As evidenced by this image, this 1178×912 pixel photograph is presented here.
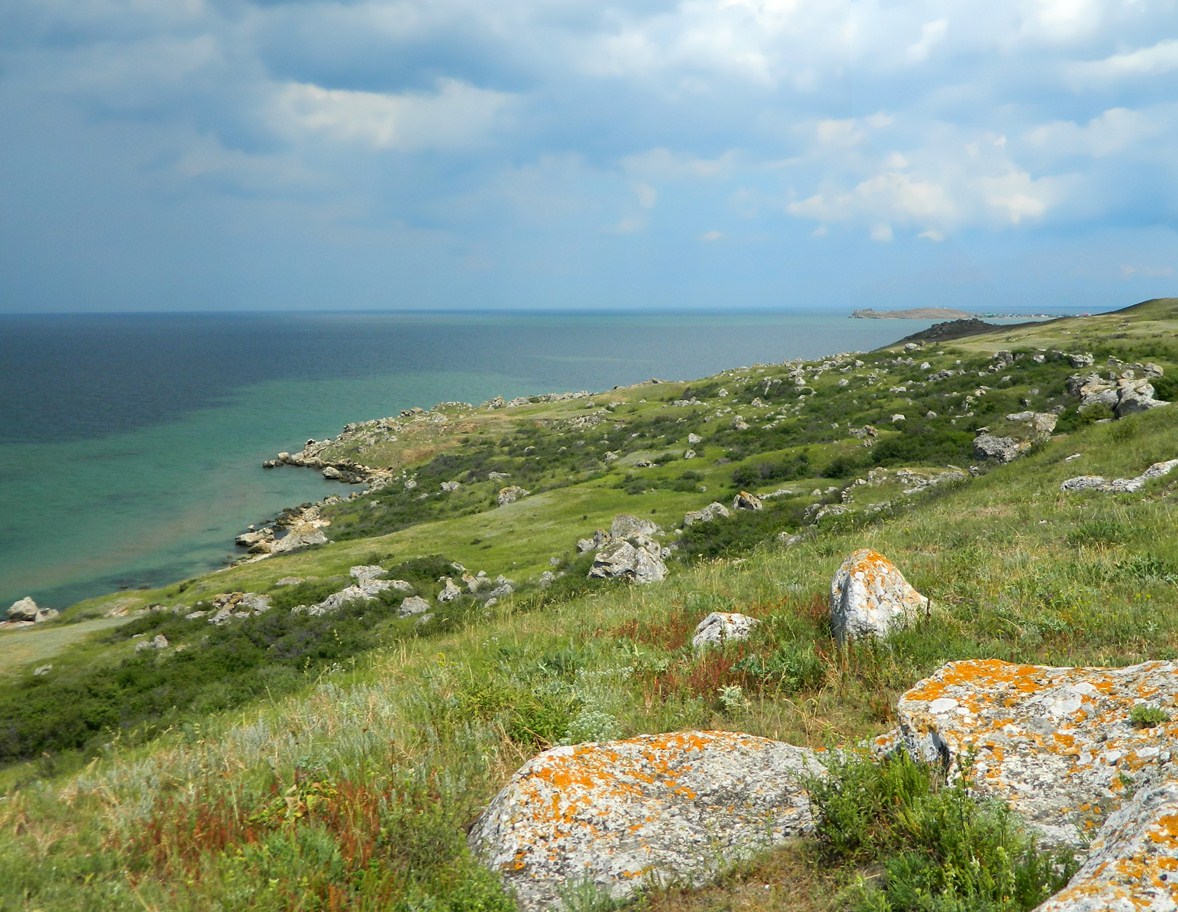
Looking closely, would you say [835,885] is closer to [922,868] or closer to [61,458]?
[922,868]

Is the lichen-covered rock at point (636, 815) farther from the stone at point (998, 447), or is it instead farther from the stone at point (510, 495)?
the stone at point (510, 495)

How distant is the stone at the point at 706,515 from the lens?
123 feet

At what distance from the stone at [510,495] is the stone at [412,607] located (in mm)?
25146

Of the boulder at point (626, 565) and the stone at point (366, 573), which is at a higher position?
the boulder at point (626, 565)

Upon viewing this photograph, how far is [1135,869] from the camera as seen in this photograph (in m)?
2.89

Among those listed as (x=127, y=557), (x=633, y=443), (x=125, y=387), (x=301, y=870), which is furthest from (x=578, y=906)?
(x=125, y=387)

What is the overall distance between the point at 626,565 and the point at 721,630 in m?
18.4

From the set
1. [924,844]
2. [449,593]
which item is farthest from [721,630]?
[449,593]

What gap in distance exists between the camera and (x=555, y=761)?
5078 millimetres

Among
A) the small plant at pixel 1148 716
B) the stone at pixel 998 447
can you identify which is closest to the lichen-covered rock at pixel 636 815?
the small plant at pixel 1148 716

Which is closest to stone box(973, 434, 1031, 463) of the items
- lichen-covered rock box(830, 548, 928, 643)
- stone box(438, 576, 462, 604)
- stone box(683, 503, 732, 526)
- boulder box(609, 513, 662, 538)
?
stone box(683, 503, 732, 526)

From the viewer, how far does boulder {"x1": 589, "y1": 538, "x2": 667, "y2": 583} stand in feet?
86.6

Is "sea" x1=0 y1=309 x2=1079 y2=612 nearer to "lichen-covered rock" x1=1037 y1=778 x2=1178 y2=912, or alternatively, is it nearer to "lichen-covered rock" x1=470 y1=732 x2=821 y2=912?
"lichen-covered rock" x1=470 y1=732 x2=821 y2=912

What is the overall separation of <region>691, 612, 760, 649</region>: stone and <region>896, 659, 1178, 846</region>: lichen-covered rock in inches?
143
